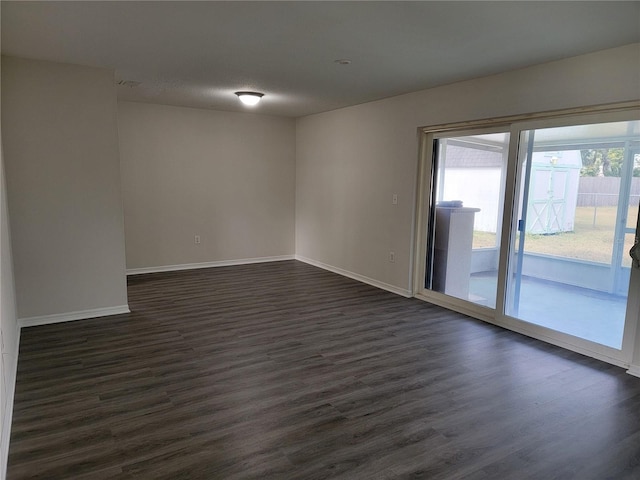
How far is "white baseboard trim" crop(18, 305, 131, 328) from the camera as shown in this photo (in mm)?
3912

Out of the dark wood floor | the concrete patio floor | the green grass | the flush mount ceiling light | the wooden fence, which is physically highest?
the flush mount ceiling light

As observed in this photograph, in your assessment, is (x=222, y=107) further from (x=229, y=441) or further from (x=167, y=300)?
(x=229, y=441)

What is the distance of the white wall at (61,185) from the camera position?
147 inches

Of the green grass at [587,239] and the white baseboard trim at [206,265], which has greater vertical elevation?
the green grass at [587,239]

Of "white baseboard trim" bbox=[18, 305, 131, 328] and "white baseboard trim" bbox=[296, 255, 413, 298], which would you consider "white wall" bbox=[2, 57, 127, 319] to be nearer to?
"white baseboard trim" bbox=[18, 305, 131, 328]

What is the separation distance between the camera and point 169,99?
5.54m

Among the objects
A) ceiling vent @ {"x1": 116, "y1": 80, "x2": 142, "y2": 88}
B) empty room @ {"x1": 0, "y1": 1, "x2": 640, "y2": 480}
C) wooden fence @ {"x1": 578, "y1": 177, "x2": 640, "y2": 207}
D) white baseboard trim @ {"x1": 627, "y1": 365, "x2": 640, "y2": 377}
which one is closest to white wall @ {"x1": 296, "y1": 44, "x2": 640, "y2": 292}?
empty room @ {"x1": 0, "y1": 1, "x2": 640, "y2": 480}

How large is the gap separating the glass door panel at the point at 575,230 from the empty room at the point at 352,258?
18 millimetres

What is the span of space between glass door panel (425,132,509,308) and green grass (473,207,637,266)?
48cm

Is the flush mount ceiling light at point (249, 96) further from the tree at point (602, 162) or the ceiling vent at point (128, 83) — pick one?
the tree at point (602, 162)

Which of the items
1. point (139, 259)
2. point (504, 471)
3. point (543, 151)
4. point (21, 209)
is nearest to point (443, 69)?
point (543, 151)

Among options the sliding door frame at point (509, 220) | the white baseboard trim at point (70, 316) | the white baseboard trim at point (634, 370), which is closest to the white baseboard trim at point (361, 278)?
the sliding door frame at point (509, 220)

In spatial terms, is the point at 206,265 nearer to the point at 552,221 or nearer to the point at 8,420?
the point at 8,420

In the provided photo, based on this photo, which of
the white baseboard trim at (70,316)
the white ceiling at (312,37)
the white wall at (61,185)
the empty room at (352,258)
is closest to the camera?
the empty room at (352,258)
